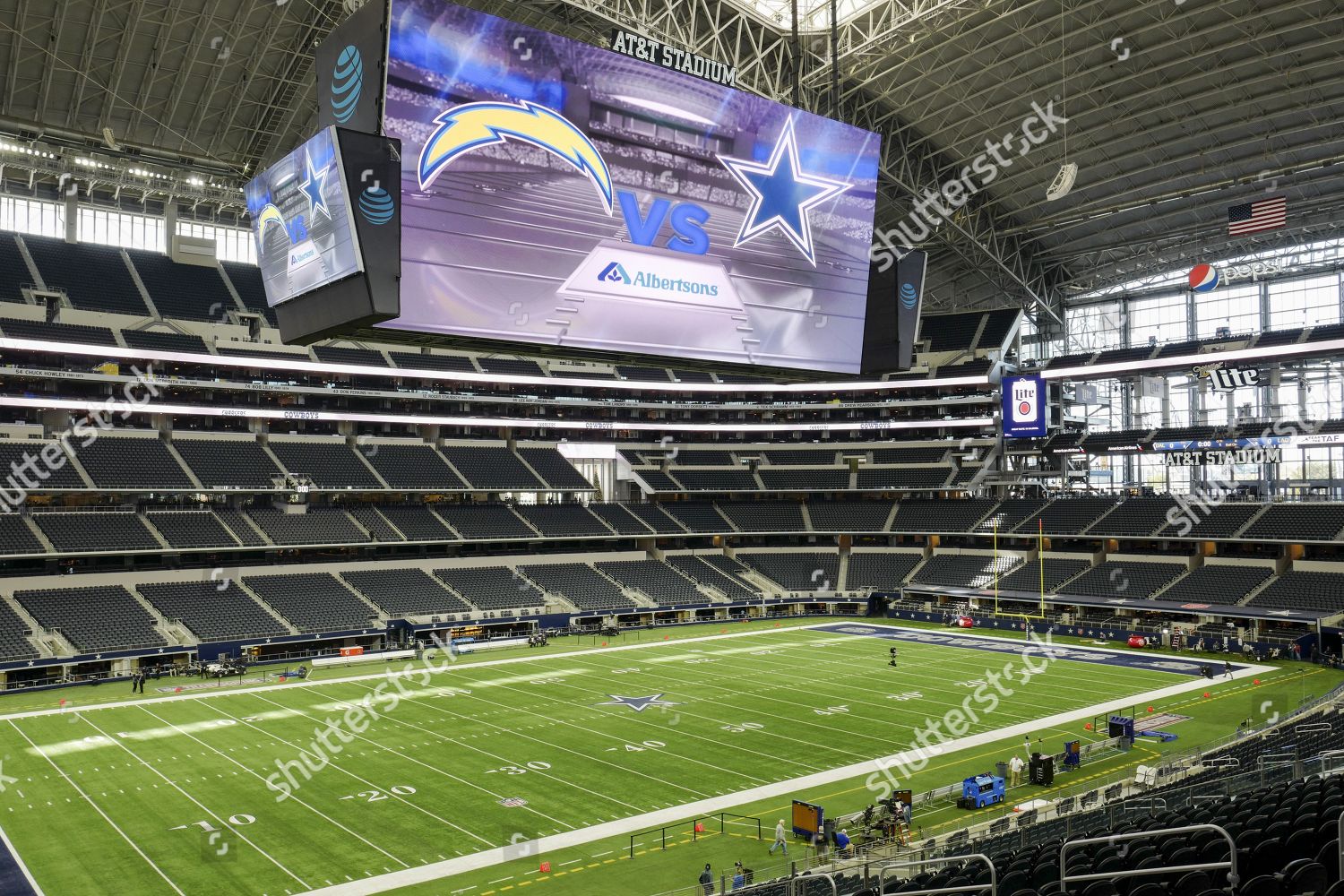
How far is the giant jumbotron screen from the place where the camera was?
13680 mm

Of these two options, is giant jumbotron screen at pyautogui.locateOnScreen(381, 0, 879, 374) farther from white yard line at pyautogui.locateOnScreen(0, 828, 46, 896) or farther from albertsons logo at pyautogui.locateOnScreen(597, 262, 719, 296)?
white yard line at pyautogui.locateOnScreen(0, 828, 46, 896)

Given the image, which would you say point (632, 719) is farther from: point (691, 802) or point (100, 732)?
point (100, 732)

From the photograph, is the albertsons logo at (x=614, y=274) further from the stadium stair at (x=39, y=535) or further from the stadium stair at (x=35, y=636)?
the stadium stair at (x=39, y=535)

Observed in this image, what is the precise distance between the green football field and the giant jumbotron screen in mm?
10998

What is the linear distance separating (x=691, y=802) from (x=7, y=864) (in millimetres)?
14371

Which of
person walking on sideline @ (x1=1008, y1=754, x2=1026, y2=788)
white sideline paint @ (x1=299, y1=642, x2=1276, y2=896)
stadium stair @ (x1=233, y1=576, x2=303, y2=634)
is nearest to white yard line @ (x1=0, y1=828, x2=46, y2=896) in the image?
white sideline paint @ (x1=299, y1=642, x2=1276, y2=896)

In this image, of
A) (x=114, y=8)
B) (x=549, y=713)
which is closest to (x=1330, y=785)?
(x=549, y=713)

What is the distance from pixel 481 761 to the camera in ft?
93.5

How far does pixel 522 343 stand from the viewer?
1456 cm

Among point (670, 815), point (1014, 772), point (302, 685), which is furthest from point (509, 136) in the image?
point (302, 685)

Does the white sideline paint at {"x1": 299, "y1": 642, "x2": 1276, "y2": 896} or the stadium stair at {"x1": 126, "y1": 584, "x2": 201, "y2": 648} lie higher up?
the stadium stair at {"x1": 126, "y1": 584, "x2": 201, "y2": 648}

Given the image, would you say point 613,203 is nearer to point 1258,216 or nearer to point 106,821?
point 106,821

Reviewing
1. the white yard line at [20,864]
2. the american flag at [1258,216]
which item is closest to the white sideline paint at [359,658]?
the white yard line at [20,864]

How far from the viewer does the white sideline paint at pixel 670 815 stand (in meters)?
19.6
